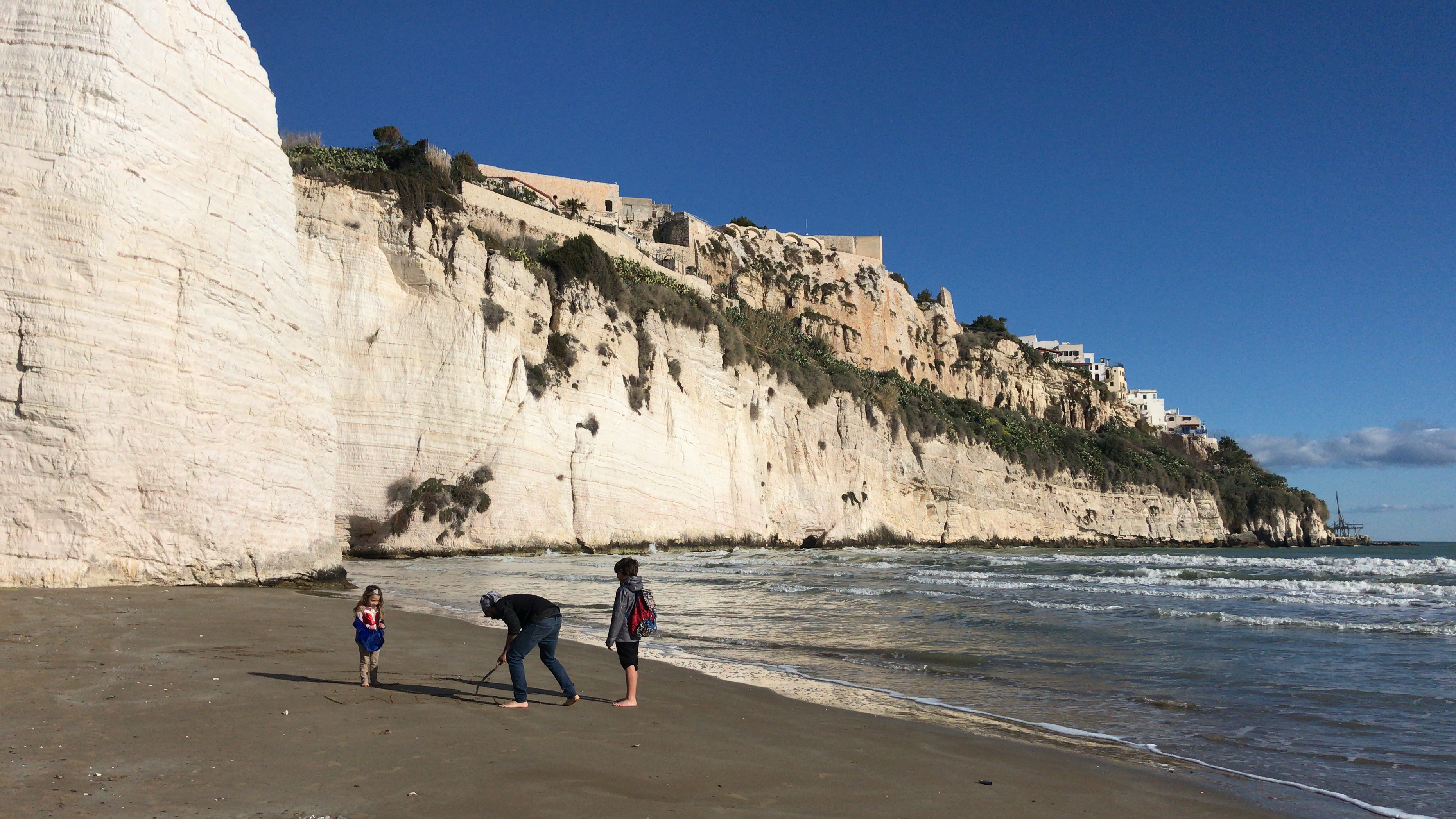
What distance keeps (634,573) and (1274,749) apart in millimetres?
4728

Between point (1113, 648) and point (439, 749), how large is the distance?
341 inches

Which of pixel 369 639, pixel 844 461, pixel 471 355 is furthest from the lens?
pixel 844 461

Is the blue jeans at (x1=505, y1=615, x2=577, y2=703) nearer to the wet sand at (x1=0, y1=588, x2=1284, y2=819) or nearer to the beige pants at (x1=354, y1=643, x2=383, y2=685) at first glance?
the wet sand at (x1=0, y1=588, x2=1284, y2=819)

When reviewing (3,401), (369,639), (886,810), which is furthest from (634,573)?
(3,401)

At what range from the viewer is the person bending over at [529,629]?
6113 mm

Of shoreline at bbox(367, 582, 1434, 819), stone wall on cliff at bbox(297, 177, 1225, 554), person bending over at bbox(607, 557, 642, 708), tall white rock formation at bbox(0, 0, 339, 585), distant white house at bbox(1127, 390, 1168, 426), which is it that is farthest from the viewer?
distant white house at bbox(1127, 390, 1168, 426)

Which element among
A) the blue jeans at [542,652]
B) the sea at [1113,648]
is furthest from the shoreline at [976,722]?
the blue jeans at [542,652]

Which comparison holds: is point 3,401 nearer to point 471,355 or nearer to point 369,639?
point 369,639

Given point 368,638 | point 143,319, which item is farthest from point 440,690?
point 143,319

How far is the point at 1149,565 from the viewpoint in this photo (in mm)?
27844

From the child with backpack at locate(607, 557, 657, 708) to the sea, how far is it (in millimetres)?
1985

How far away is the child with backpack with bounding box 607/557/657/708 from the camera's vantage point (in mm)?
6375

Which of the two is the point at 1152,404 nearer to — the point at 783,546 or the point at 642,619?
the point at 783,546

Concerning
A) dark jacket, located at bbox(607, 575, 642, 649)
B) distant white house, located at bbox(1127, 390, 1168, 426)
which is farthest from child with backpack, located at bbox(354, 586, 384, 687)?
distant white house, located at bbox(1127, 390, 1168, 426)
